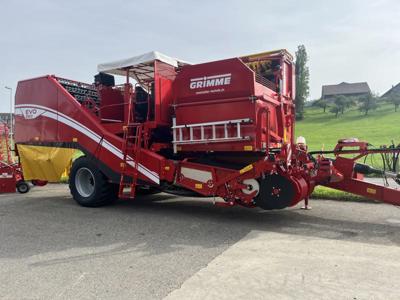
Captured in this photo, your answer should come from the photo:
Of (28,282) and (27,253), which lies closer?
(28,282)

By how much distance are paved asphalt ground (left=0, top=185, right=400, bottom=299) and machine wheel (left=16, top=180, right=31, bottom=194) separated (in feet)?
8.74

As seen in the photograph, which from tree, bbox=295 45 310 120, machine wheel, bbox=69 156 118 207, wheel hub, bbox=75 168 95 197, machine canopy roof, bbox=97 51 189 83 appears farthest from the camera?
tree, bbox=295 45 310 120

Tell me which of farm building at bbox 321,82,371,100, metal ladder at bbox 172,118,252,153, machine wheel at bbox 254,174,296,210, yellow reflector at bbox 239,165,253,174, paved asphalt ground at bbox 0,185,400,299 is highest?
farm building at bbox 321,82,371,100

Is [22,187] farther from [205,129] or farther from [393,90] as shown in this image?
[393,90]

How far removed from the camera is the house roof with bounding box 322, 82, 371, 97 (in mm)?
104425

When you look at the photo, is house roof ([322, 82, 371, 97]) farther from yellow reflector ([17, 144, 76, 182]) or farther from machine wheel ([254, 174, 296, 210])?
machine wheel ([254, 174, 296, 210])

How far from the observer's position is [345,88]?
107375 mm

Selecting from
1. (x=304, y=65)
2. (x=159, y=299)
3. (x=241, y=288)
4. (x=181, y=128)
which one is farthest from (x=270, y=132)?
(x=304, y=65)

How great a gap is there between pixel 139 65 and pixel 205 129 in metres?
2.03

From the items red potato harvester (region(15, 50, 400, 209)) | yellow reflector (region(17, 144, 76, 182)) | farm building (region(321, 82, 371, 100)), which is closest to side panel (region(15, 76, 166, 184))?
red potato harvester (region(15, 50, 400, 209))

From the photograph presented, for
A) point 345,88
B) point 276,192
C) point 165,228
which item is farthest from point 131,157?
point 345,88

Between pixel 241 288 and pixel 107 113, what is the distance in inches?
228

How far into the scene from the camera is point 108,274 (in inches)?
175

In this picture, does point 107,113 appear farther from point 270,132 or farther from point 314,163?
point 314,163
